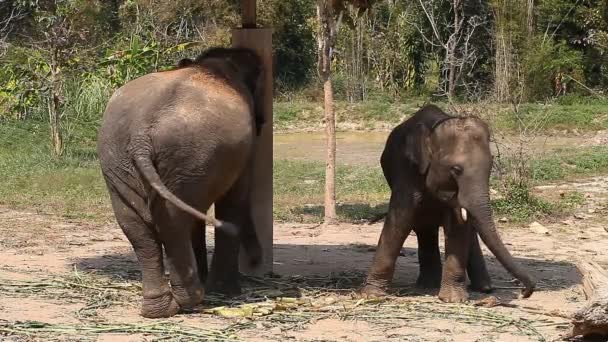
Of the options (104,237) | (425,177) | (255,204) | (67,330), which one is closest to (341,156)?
(104,237)

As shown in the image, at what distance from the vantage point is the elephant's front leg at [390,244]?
7.86 m

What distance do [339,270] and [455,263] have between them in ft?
5.53

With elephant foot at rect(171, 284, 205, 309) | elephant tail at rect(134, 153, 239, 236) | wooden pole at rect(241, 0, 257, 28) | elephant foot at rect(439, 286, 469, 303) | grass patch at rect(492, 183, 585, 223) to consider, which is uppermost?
wooden pole at rect(241, 0, 257, 28)

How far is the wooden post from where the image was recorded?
892 cm

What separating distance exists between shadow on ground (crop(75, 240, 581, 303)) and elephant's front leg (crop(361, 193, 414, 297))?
0.25 meters

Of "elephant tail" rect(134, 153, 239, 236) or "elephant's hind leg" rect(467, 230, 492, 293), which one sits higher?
"elephant tail" rect(134, 153, 239, 236)

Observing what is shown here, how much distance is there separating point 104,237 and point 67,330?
4441 mm

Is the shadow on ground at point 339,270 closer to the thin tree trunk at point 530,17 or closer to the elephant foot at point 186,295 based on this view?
the elephant foot at point 186,295

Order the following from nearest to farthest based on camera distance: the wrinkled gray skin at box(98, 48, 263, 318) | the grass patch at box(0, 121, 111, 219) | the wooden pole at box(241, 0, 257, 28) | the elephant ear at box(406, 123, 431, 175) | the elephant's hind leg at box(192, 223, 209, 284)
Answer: the wrinkled gray skin at box(98, 48, 263, 318) → the elephant ear at box(406, 123, 431, 175) → the elephant's hind leg at box(192, 223, 209, 284) → the wooden pole at box(241, 0, 257, 28) → the grass patch at box(0, 121, 111, 219)

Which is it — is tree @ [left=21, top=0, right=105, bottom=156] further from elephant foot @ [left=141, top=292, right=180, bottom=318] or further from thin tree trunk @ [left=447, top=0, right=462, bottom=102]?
elephant foot @ [left=141, top=292, right=180, bottom=318]

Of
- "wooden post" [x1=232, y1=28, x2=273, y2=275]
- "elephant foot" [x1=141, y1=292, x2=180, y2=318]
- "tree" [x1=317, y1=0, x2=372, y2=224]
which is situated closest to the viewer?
"elephant foot" [x1=141, y1=292, x2=180, y2=318]

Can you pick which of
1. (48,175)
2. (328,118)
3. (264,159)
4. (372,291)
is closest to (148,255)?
(372,291)

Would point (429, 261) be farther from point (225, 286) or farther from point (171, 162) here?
point (171, 162)

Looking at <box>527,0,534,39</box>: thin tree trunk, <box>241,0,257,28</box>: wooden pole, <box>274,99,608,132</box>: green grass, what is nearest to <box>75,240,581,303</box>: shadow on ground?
<box>241,0,257,28</box>: wooden pole
